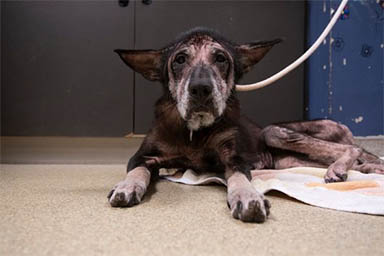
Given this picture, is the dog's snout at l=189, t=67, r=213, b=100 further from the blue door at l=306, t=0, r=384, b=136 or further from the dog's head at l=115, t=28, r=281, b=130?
the blue door at l=306, t=0, r=384, b=136

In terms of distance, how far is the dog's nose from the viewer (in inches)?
65.6

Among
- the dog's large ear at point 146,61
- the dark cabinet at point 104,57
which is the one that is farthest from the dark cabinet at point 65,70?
the dog's large ear at point 146,61

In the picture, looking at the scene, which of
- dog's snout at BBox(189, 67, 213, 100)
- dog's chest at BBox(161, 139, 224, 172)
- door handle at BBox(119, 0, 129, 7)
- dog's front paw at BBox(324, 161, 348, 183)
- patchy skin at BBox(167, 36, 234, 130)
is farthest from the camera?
door handle at BBox(119, 0, 129, 7)

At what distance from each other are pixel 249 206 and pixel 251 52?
1.18 m

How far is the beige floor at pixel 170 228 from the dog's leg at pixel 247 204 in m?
0.04

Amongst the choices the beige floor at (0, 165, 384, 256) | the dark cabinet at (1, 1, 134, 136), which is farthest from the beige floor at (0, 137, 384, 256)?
the dark cabinet at (1, 1, 134, 136)

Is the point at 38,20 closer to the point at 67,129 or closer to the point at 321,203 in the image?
the point at 67,129

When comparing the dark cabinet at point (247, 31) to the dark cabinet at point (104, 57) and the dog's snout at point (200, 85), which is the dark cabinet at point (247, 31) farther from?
the dog's snout at point (200, 85)

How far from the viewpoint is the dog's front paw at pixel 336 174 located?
191cm

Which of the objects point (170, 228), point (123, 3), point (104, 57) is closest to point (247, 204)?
point (170, 228)

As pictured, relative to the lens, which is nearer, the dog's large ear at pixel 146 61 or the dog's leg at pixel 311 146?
the dog's large ear at pixel 146 61

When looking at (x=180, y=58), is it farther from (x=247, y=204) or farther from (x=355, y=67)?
(x=355, y=67)

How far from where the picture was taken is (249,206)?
4.20ft

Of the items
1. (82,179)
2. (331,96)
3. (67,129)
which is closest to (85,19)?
(67,129)
